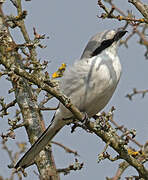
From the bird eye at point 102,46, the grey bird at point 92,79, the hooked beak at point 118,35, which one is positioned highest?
the hooked beak at point 118,35

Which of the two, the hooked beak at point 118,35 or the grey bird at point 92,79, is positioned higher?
the hooked beak at point 118,35

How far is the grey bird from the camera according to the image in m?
3.56

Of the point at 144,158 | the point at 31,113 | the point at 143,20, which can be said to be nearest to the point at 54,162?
the point at 31,113

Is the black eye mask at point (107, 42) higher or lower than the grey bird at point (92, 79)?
higher

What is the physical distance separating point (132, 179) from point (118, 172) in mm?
115

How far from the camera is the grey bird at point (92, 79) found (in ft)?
11.7

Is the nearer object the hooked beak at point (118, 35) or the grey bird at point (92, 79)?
the grey bird at point (92, 79)

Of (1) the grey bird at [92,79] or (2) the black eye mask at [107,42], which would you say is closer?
(1) the grey bird at [92,79]

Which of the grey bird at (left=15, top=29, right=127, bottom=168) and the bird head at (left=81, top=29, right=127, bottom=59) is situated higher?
the bird head at (left=81, top=29, right=127, bottom=59)

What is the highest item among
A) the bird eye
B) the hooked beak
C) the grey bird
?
the hooked beak

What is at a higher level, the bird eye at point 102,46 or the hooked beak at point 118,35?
the hooked beak at point 118,35

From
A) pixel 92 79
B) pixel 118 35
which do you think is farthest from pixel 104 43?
pixel 92 79

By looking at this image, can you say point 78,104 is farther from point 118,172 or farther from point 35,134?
point 118,172

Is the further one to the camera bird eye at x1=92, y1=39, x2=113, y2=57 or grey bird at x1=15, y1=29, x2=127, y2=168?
bird eye at x1=92, y1=39, x2=113, y2=57
